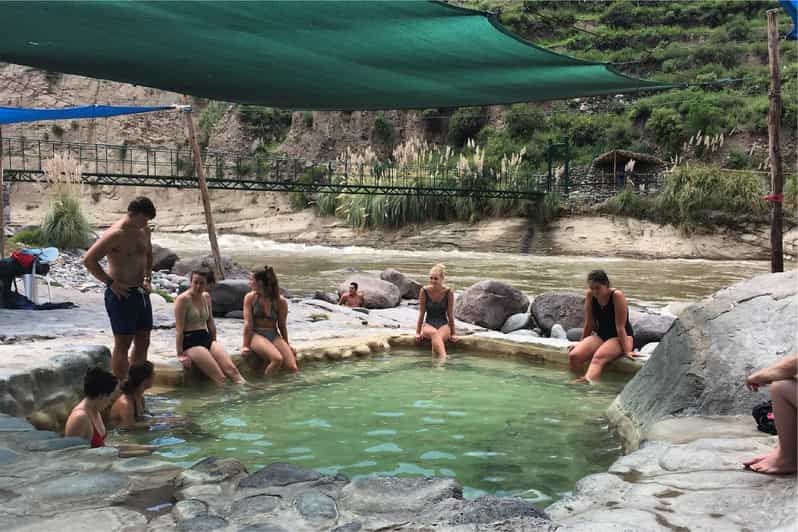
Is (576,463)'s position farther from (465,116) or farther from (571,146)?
(465,116)

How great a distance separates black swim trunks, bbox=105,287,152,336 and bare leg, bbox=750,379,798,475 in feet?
10.1

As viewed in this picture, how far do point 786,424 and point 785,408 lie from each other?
50 millimetres

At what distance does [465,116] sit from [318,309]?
69.0 feet

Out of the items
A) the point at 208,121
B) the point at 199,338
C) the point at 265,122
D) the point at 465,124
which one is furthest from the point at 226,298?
the point at 208,121

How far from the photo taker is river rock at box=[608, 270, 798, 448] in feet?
10.5

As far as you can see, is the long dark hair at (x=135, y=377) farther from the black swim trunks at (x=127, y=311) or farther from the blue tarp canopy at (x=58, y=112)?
the blue tarp canopy at (x=58, y=112)

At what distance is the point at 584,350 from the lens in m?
5.15

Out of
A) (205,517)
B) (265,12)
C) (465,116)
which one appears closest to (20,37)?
(265,12)

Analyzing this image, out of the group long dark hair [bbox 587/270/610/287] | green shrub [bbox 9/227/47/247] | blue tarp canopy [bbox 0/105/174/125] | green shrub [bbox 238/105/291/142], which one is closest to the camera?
long dark hair [bbox 587/270/610/287]

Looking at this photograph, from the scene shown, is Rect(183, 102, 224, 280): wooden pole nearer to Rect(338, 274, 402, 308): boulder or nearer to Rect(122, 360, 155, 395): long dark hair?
Rect(338, 274, 402, 308): boulder

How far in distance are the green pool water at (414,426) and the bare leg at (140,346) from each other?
12.0 inches

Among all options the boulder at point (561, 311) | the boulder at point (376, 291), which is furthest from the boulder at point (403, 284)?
the boulder at point (561, 311)

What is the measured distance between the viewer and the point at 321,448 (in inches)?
139

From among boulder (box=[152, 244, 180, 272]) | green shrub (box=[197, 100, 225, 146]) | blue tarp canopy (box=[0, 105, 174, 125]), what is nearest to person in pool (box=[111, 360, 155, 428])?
blue tarp canopy (box=[0, 105, 174, 125])
